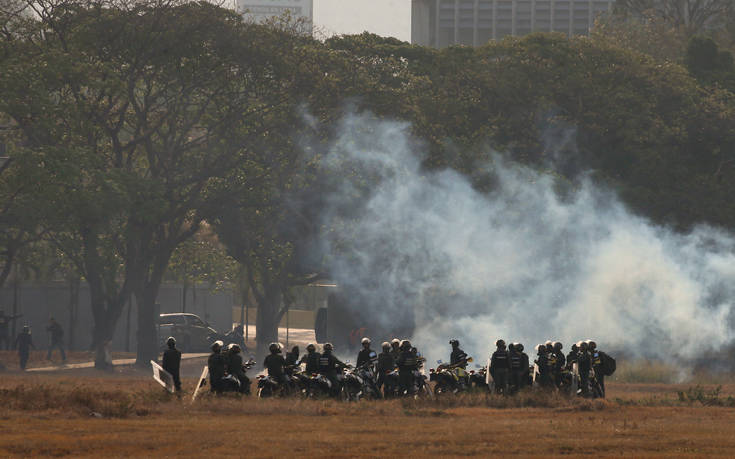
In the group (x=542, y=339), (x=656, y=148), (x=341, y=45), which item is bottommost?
(x=542, y=339)

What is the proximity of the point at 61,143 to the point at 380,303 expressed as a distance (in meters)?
13.4

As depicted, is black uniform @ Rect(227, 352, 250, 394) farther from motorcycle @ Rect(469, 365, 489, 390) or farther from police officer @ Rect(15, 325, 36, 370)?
police officer @ Rect(15, 325, 36, 370)

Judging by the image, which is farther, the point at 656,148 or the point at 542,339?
the point at 656,148

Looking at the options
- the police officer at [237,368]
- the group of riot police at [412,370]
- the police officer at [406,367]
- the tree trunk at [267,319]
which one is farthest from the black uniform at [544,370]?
the tree trunk at [267,319]

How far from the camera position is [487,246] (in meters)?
43.9

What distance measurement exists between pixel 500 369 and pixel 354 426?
6.96 meters

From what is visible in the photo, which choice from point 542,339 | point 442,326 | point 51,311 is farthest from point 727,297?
point 51,311

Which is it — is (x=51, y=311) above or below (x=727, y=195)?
below

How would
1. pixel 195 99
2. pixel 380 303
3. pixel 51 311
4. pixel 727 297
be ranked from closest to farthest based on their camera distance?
1. pixel 727 297
2. pixel 195 99
3. pixel 380 303
4. pixel 51 311

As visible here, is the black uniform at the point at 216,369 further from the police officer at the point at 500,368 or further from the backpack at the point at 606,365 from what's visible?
the backpack at the point at 606,365

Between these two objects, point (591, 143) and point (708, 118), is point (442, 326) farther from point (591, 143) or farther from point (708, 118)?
point (708, 118)

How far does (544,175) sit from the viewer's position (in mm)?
45594

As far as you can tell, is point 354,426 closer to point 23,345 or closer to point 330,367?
point 330,367

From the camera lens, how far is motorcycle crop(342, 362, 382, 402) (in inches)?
1014
